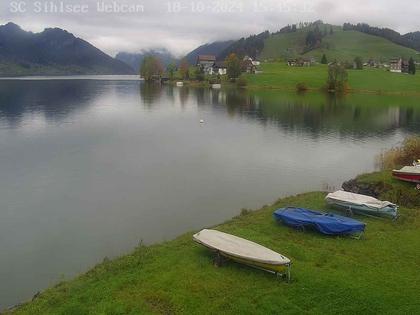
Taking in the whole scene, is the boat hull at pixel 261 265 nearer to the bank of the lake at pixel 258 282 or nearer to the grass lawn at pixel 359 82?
the bank of the lake at pixel 258 282

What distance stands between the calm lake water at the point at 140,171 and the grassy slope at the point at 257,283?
462cm

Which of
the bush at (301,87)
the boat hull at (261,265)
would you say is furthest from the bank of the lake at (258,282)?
the bush at (301,87)

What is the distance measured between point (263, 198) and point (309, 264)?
55.0 ft

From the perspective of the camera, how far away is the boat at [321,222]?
2569 cm

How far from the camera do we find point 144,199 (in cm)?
3766

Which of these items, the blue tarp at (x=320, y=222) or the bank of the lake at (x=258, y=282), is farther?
the blue tarp at (x=320, y=222)

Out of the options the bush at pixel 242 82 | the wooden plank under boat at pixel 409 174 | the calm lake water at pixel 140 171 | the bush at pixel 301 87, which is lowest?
the calm lake water at pixel 140 171

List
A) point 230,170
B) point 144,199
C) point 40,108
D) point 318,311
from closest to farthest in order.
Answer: point 318,311
point 144,199
point 230,170
point 40,108

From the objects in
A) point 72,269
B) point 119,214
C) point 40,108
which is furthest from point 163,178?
point 40,108

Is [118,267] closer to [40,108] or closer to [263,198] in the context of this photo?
[263,198]

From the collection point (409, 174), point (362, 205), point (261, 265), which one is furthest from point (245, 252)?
point (409, 174)

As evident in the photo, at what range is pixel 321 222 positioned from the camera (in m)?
26.0

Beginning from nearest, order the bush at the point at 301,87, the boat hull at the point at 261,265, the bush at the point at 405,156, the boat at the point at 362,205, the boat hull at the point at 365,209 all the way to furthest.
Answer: the boat hull at the point at 261,265, the boat hull at the point at 365,209, the boat at the point at 362,205, the bush at the point at 405,156, the bush at the point at 301,87

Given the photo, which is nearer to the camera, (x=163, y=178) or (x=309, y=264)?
(x=309, y=264)
